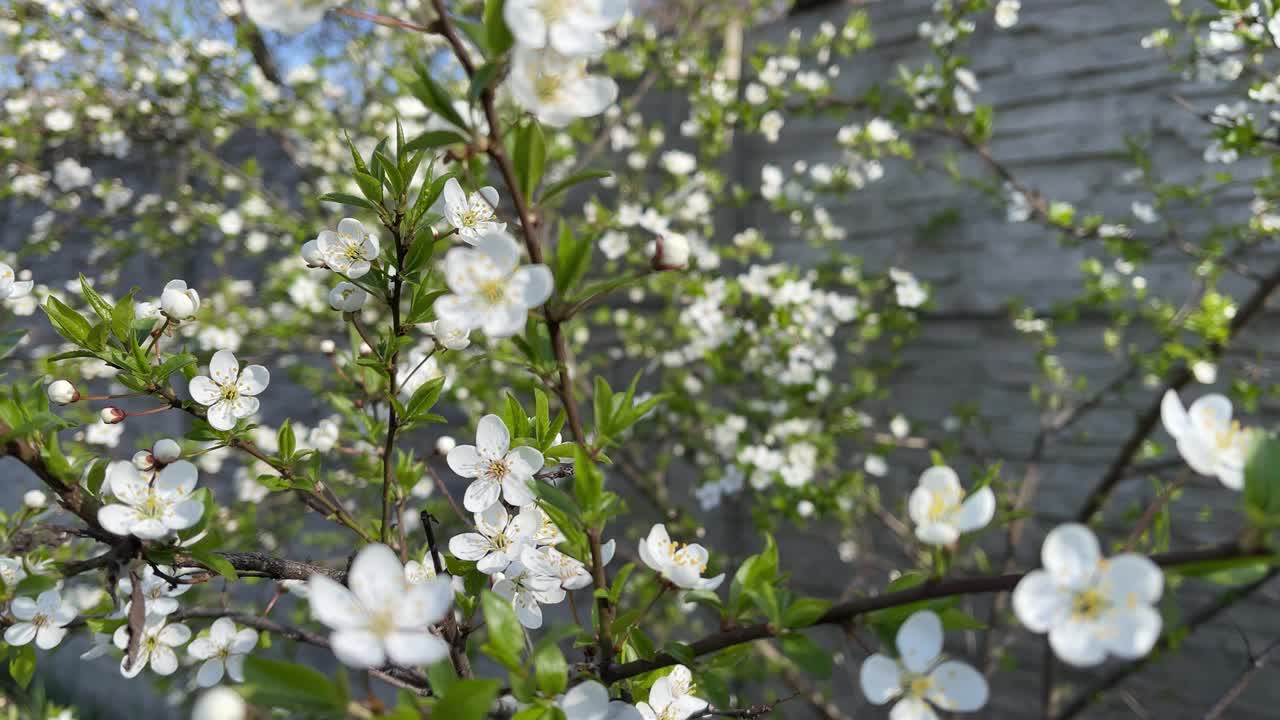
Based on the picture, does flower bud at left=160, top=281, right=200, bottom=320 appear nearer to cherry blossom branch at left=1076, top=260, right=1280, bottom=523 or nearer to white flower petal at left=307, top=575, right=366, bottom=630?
white flower petal at left=307, top=575, right=366, bottom=630

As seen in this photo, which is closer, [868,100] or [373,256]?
[373,256]

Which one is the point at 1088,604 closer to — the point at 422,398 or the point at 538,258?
the point at 538,258

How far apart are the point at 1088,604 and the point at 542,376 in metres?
0.36

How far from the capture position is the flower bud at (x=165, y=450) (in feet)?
1.89

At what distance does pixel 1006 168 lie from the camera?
209cm

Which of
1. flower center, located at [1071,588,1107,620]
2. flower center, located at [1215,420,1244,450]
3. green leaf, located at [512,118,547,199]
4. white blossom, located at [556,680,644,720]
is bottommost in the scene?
white blossom, located at [556,680,644,720]

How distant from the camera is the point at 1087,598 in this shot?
0.40 metres

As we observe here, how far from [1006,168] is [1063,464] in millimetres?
890

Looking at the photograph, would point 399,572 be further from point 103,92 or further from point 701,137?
point 103,92

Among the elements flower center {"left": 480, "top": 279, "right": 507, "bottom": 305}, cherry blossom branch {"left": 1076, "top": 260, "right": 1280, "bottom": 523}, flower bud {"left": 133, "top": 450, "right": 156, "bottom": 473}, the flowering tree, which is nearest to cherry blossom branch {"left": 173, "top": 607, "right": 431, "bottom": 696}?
the flowering tree

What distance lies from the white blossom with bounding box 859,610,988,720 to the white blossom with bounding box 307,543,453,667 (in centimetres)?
26

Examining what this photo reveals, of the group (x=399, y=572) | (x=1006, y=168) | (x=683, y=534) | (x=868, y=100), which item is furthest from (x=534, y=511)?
(x=1006, y=168)

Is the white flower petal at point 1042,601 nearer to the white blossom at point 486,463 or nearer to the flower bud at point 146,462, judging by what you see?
the white blossom at point 486,463

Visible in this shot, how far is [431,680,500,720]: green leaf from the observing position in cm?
38
